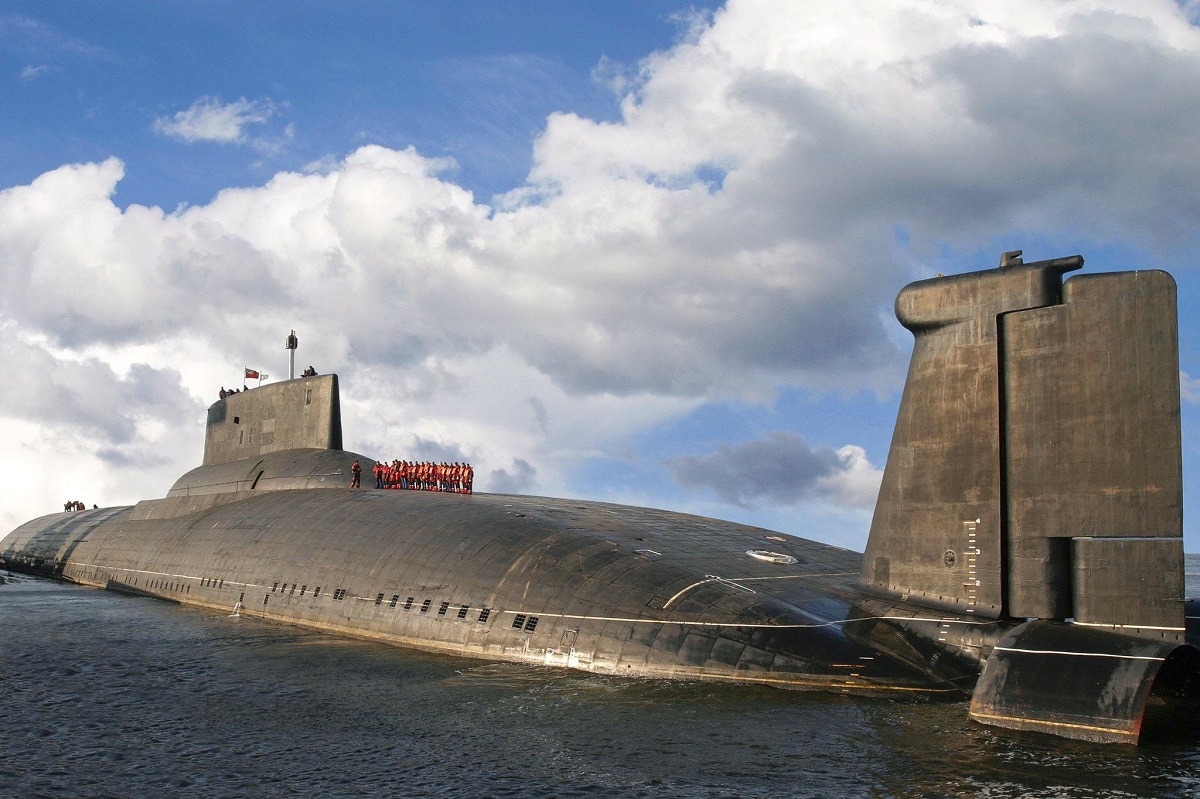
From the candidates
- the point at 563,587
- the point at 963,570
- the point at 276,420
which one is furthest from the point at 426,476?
the point at 963,570

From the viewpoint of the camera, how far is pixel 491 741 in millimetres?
14570

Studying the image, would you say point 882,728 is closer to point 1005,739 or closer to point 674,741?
point 1005,739

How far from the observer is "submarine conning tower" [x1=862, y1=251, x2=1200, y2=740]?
553 inches

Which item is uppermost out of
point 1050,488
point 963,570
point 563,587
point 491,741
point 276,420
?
point 276,420

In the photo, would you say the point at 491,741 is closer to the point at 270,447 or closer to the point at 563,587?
the point at 563,587

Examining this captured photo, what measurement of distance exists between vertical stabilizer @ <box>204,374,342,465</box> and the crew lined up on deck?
2.83 meters

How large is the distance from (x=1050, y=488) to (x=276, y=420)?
29178mm

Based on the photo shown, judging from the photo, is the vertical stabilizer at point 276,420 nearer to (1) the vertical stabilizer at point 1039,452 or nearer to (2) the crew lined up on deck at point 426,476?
(2) the crew lined up on deck at point 426,476

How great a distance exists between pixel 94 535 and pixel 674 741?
38279 millimetres

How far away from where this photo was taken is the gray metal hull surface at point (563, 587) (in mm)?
17172

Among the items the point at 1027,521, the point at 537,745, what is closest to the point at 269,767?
the point at 537,745

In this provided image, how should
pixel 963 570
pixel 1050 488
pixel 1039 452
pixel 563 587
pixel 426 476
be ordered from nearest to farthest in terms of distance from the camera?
pixel 1050 488 < pixel 1039 452 < pixel 963 570 < pixel 563 587 < pixel 426 476

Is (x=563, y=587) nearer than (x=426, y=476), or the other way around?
(x=563, y=587)

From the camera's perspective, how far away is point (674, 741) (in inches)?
555
